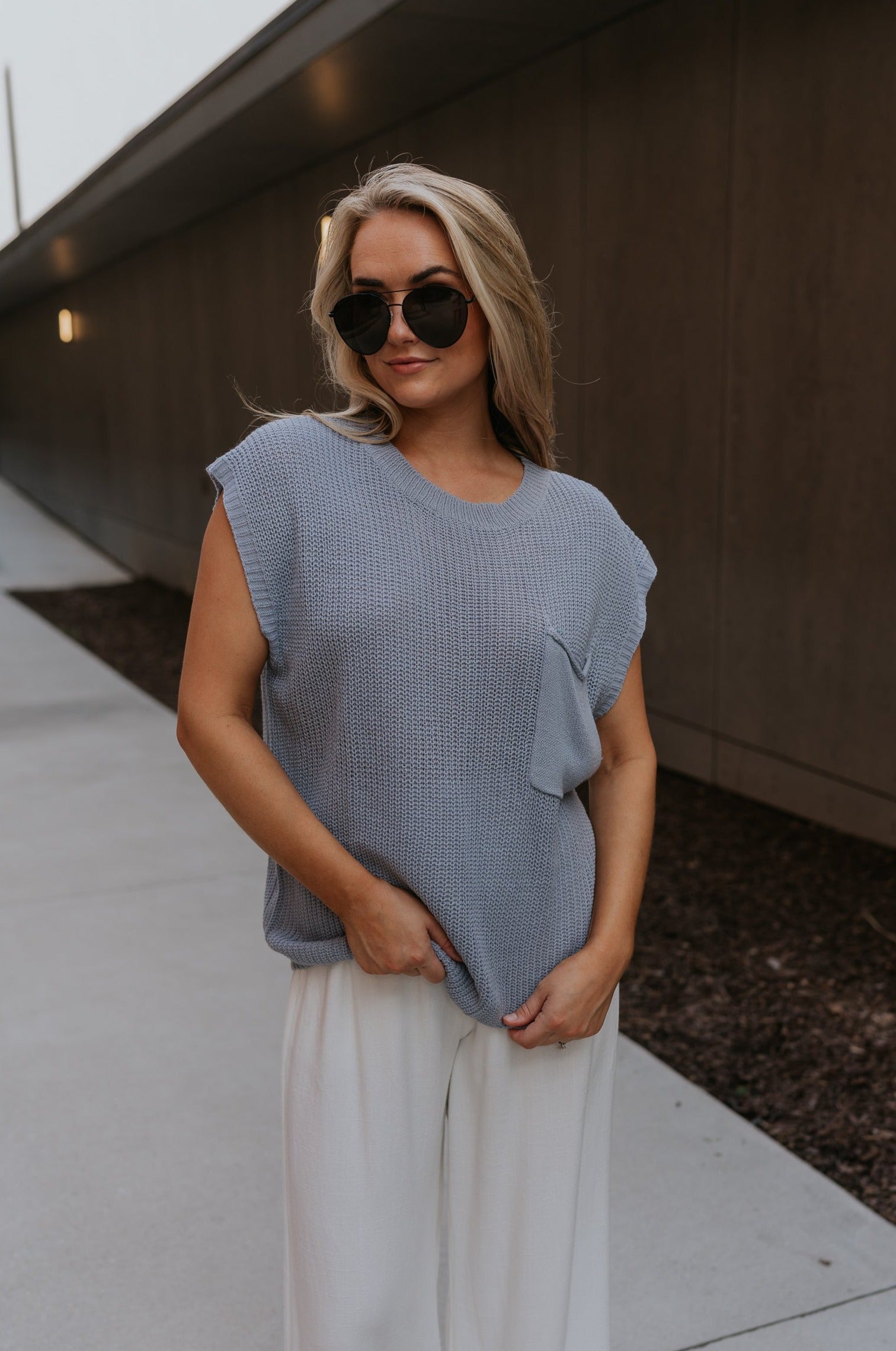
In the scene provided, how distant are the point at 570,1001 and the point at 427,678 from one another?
423 mm

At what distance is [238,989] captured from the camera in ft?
12.6

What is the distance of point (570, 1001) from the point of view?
1533 millimetres

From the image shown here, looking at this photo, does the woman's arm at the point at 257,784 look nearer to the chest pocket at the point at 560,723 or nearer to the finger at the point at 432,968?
the finger at the point at 432,968

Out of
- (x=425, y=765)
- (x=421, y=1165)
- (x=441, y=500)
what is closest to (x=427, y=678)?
(x=425, y=765)

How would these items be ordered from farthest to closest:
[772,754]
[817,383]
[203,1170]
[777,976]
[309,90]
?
[309,90]
[772,754]
[817,383]
[777,976]
[203,1170]

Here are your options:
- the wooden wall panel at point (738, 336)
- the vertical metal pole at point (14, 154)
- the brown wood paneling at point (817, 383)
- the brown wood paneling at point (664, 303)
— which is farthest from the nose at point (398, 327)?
the vertical metal pole at point (14, 154)

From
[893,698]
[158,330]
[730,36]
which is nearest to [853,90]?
[730,36]

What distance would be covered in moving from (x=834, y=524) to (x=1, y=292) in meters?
15.8

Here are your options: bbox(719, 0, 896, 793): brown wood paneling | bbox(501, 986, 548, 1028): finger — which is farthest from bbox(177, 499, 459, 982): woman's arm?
bbox(719, 0, 896, 793): brown wood paneling

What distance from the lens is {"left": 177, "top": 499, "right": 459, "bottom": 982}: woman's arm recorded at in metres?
1.47

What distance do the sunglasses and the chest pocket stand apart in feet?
1.21

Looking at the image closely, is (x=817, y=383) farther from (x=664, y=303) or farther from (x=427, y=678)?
(x=427, y=678)

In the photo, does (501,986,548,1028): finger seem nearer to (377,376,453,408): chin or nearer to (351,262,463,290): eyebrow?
(377,376,453,408): chin

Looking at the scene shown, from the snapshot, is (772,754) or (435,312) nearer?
Answer: (435,312)
